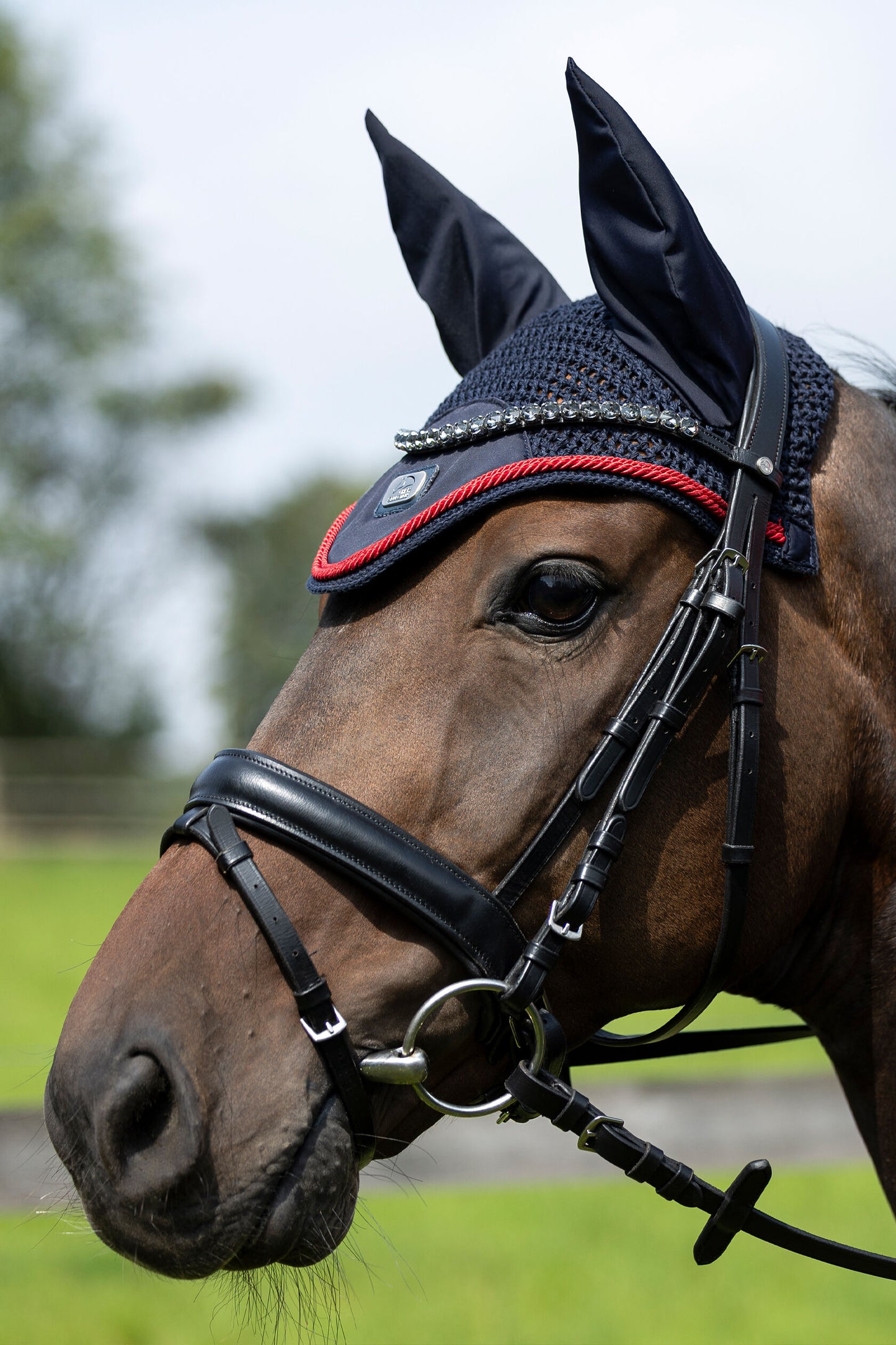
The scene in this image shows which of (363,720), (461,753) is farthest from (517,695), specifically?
(363,720)

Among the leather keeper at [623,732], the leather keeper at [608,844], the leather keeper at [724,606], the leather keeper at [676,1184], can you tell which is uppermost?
the leather keeper at [724,606]

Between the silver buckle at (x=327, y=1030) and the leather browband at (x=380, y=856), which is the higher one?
the leather browband at (x=380, y=856)

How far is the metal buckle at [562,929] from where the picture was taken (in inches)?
77.9

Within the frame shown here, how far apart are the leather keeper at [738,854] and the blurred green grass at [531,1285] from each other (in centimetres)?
345

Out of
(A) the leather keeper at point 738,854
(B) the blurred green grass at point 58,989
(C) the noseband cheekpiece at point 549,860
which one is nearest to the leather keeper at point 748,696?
(C) the noseband cheekpiece at point 549,860

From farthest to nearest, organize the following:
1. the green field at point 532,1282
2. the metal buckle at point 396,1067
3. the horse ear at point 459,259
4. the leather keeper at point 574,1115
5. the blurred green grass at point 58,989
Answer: the blurred green grass at point 58,989
the green field at point 532,1282
the horse ear at point 459,259
the leather keeper at point 574,1115
the metal buckle at point 396,1067

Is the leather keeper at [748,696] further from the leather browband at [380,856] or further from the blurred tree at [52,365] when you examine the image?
the blurred tree at [52,365]

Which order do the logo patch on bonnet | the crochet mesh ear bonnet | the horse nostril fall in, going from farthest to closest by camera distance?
the logo patch on bonnet → the crochet mesh ear bonnet → the horse nostril

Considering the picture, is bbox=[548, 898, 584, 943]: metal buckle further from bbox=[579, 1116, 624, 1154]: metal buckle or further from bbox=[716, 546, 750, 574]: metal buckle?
bbox=[716, 546, 750, 574]: metal buckle

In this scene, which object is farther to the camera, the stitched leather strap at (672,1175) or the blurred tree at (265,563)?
the blurred tree at (265,563)

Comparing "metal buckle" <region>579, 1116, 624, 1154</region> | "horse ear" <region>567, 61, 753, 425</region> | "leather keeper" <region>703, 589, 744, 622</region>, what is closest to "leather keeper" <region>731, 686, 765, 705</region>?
"leather keeper" <region>703, 589, 744, 622</region>

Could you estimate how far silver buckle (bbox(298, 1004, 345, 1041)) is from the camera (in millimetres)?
1882

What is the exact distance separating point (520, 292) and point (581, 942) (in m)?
1.72

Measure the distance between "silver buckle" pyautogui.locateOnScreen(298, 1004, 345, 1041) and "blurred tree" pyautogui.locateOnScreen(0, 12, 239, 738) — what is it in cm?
3415
